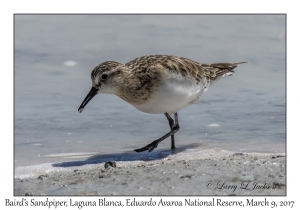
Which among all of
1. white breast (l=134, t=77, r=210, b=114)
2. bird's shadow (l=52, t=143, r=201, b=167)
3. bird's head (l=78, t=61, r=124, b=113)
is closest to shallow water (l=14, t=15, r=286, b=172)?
bird's shadow (l=52, t=143, r=201, b=167)

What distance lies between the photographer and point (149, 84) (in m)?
9.38

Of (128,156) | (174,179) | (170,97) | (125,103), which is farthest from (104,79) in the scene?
(125,103)

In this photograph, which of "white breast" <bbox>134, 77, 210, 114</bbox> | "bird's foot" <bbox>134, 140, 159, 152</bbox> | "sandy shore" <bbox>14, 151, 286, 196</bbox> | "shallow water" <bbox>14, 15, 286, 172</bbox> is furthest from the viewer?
"shallow water" <bbox>14, 15, 286, 172</bbox>

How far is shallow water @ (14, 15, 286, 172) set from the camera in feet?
33.1

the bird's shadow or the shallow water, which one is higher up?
the shallow water

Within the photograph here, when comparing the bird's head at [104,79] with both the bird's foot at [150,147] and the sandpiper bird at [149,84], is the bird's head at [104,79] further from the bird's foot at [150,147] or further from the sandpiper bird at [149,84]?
the bird's foot at [150,147]

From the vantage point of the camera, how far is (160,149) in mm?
9938

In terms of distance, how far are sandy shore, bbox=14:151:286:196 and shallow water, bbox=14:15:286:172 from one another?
3.31 feet

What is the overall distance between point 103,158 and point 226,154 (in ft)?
5.87

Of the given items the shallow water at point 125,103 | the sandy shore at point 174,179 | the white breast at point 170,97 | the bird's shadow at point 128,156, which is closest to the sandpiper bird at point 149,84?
the white breast at point 170,97

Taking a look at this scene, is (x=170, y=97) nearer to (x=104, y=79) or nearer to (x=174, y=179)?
(x=104, y=79)

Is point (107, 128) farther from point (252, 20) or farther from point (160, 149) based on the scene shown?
point (252, 20)

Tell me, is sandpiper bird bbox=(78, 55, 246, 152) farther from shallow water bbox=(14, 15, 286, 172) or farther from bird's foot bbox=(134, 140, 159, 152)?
shallow water bbox=(14, 15, 286, 172)

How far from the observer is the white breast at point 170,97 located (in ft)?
30.6
